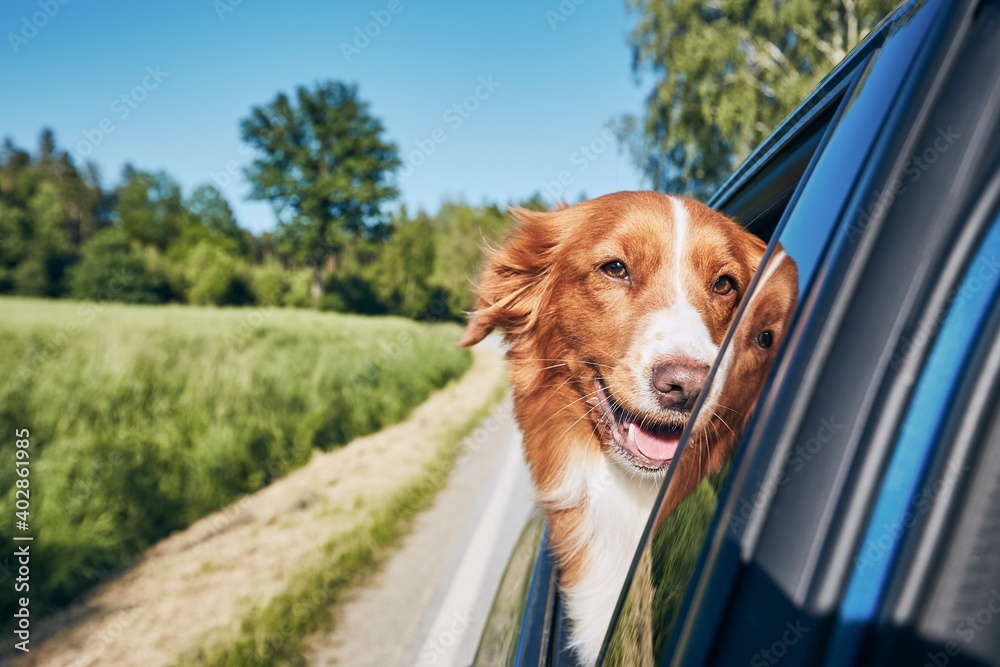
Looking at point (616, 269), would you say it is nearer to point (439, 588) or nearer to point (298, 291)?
point (439, 588)

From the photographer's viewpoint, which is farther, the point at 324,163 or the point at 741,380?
the point at 324,163

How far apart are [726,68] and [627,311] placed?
19253 millimetres

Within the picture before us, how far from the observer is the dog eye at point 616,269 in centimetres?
206

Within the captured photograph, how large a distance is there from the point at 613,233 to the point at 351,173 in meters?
35.9

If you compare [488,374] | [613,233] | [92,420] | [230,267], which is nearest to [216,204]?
[230,267]

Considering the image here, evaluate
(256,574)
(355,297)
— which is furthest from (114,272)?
(256,574)

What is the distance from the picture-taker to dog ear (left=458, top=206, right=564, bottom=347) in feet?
7.94

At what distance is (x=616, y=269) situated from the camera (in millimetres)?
2082

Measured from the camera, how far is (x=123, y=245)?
24.1 meters

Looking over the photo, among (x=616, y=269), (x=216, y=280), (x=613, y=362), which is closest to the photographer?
(x=613, y=362)

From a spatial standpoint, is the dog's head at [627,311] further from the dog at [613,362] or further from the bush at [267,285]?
the bush at [267,285]

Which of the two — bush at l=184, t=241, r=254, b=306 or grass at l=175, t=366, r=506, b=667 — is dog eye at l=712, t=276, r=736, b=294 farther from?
bush at l=184, t=241, r=254, b=306

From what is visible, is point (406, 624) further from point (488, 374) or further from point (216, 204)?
point (216, 204)

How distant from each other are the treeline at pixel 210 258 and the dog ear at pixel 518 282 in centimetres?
1099
